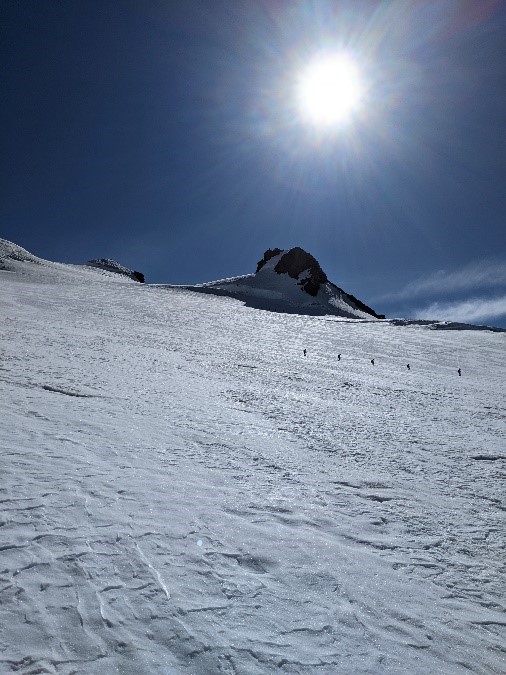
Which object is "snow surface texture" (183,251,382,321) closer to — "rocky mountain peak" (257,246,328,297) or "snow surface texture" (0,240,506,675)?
"rocky mountain peak" (257,246,328,297)

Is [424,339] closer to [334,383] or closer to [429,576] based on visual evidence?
[334,383]

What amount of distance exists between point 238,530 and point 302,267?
303 feet

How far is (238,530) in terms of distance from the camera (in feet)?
14.9

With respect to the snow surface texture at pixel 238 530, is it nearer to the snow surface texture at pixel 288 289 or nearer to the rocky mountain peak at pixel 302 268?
the snow surface texture at pixel 288 289

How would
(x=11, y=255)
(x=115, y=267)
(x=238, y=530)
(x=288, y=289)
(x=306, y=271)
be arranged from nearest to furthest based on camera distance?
(x=238, y=530) < (x=11, y=255) < (x=288, y=289) < (x=306, y=271) < (x=115, y=267)

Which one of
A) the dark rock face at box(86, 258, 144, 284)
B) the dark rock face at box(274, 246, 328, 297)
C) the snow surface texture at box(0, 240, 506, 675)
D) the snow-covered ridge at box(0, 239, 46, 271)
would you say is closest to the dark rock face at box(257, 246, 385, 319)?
the dark rock face at box(274, 246, 328, 297)

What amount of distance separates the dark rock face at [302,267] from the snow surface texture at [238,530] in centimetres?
7846

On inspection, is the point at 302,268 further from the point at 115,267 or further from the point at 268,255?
the point at 115,267

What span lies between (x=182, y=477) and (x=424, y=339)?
30256 millimetres

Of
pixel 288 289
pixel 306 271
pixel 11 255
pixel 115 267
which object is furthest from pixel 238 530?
pixel 115 267

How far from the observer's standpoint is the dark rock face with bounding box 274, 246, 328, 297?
290ft

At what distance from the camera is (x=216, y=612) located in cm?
337

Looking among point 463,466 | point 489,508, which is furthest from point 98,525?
point 463,466

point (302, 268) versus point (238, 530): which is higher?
point (302, 268)
